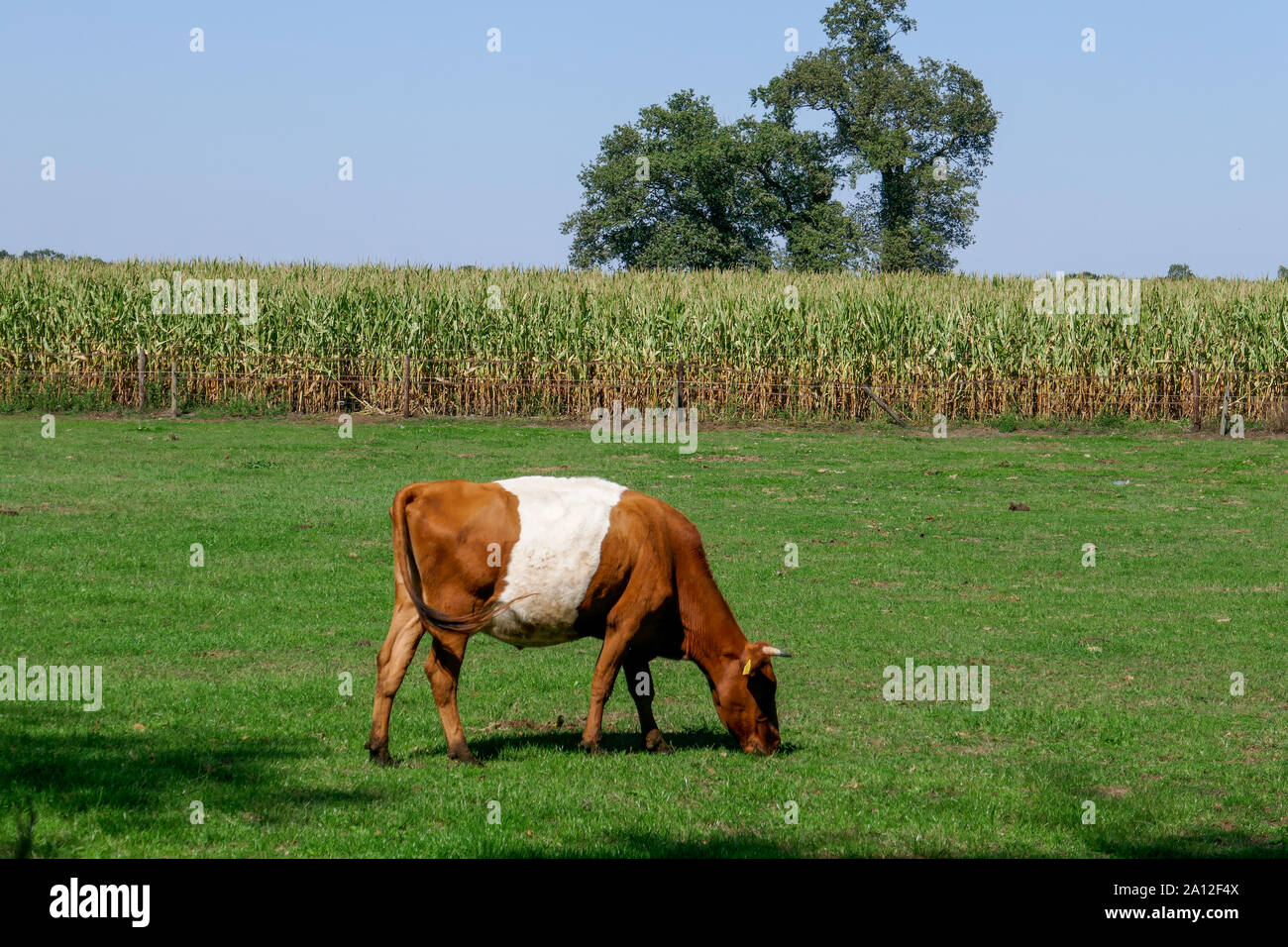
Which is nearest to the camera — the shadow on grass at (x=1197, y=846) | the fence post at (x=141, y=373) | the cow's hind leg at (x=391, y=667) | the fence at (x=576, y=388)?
the shadow on grass at (x=1197, y=846)

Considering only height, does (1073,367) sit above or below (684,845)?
above

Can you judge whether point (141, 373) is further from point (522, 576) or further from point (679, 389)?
point (522, 576)

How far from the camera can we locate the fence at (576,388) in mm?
41250

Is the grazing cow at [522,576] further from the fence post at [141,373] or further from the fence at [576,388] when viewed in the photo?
the fence post at [141,373]

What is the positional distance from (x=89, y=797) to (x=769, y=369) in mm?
35583

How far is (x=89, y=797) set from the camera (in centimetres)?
816

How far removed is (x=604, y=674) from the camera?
10.1 meters

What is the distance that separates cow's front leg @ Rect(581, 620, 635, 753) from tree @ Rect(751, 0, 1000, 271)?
2644 inches

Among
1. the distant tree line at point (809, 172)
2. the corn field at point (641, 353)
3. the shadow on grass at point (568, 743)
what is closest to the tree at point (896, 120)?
the distant tree line at point (809, 172)

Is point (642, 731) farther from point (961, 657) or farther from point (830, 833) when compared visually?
point (961, 657)

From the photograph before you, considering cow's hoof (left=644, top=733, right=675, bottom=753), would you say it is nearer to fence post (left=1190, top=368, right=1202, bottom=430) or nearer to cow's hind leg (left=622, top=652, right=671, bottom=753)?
cow's hind leg (left=622, top=652, right=671, bottom=753)

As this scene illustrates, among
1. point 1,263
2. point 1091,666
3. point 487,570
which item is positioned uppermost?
point 1,263
